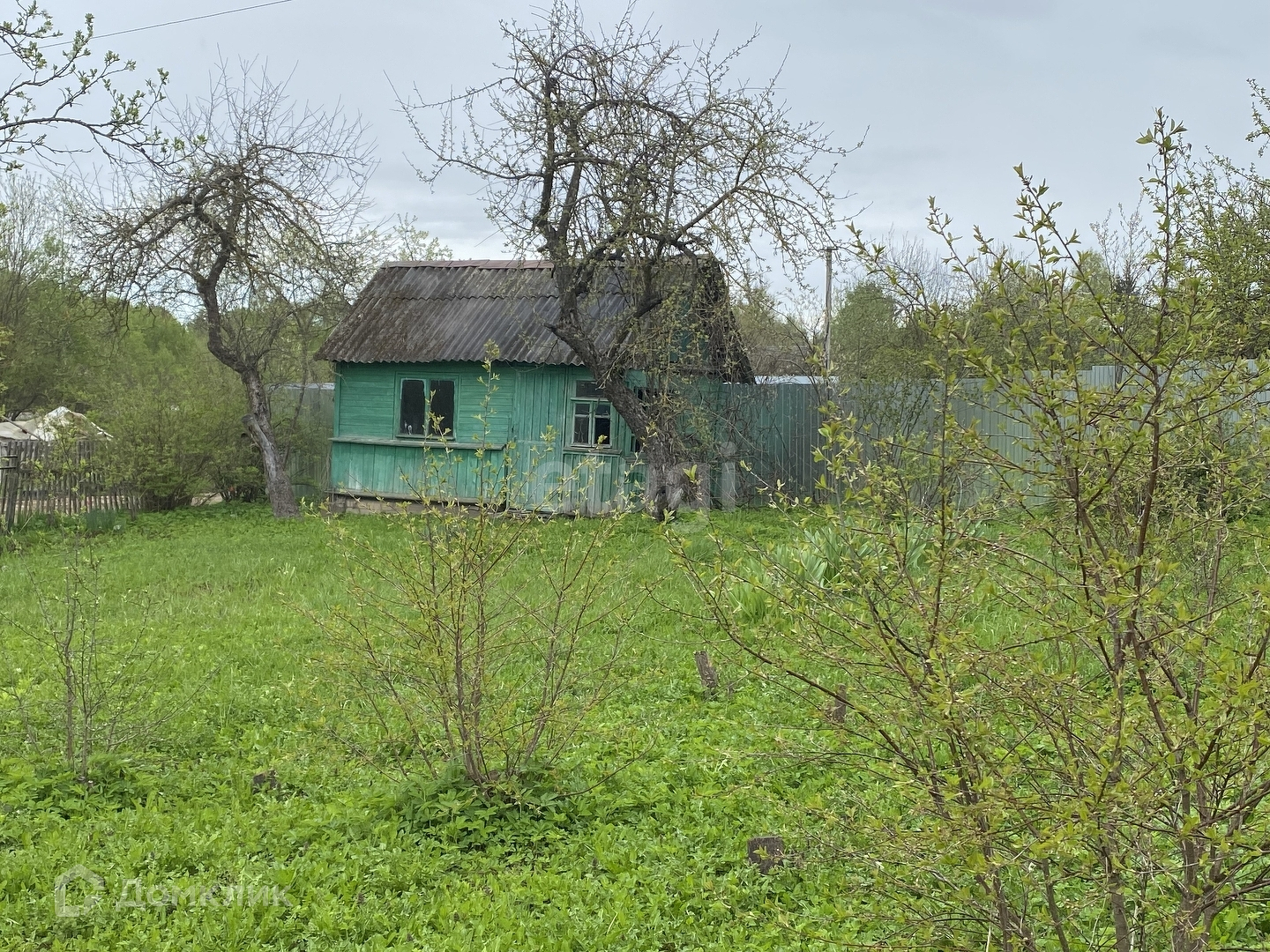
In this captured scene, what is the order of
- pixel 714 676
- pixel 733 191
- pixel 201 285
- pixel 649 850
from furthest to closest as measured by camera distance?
1. pixel 201 285
2. pixel 733 191
3. pixel 714 676
4. pixel 649 850

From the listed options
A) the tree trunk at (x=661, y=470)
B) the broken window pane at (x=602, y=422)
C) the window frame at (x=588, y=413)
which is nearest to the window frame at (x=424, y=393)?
the window frame at (x=588, y=413)

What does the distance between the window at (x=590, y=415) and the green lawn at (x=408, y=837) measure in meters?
8.23

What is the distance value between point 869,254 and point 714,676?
15.3 feet

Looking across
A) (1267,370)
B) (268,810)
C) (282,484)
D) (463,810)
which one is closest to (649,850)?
(463,810)

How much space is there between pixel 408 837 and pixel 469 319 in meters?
12.4

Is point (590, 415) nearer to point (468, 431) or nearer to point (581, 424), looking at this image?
point (581, 424)

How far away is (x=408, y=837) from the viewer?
4512 mm

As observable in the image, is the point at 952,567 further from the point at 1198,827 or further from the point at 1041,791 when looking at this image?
the point at 1198,827

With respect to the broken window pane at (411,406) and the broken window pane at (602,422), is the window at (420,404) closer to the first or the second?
the broken window pane at (411,406)

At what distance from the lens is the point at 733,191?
484 inches

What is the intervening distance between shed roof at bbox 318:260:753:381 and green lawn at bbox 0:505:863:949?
839cm

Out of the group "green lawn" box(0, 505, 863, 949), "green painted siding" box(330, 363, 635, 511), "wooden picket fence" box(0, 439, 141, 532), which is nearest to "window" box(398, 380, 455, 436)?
"green painted siding" box(330, 363, 635, 511)

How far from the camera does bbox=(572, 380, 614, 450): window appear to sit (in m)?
15.0

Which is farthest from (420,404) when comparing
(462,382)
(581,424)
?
(581,424)
